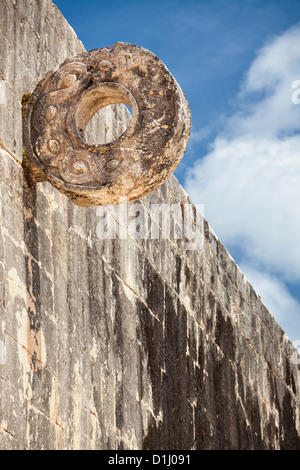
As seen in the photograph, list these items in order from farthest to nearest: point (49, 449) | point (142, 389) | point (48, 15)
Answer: point (142, 389), point (48, 15), point (49, 449)

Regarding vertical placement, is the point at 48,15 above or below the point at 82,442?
above

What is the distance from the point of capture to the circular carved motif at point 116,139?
510cm

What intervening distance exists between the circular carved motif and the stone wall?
151 mm

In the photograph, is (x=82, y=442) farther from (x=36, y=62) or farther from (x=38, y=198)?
(x=36, y=62)

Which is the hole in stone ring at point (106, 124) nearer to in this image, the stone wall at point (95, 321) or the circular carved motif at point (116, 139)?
the stone wall at point (95, 321)

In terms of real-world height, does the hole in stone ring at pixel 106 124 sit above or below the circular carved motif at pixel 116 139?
above

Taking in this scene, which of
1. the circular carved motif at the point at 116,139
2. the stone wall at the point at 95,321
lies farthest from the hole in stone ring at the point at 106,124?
the circular carved motif at the point at 116,139

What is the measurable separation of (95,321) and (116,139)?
1.33 meters

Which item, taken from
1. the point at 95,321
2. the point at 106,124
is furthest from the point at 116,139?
the point at 106,124

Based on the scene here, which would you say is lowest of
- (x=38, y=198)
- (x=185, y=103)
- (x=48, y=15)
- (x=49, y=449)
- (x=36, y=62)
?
(x=49, y=449)

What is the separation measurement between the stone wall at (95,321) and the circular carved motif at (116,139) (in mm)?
151

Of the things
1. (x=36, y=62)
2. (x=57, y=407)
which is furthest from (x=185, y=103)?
(x=57, y=407)

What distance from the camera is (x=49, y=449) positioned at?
4.92 metres

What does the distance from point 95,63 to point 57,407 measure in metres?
1.87
